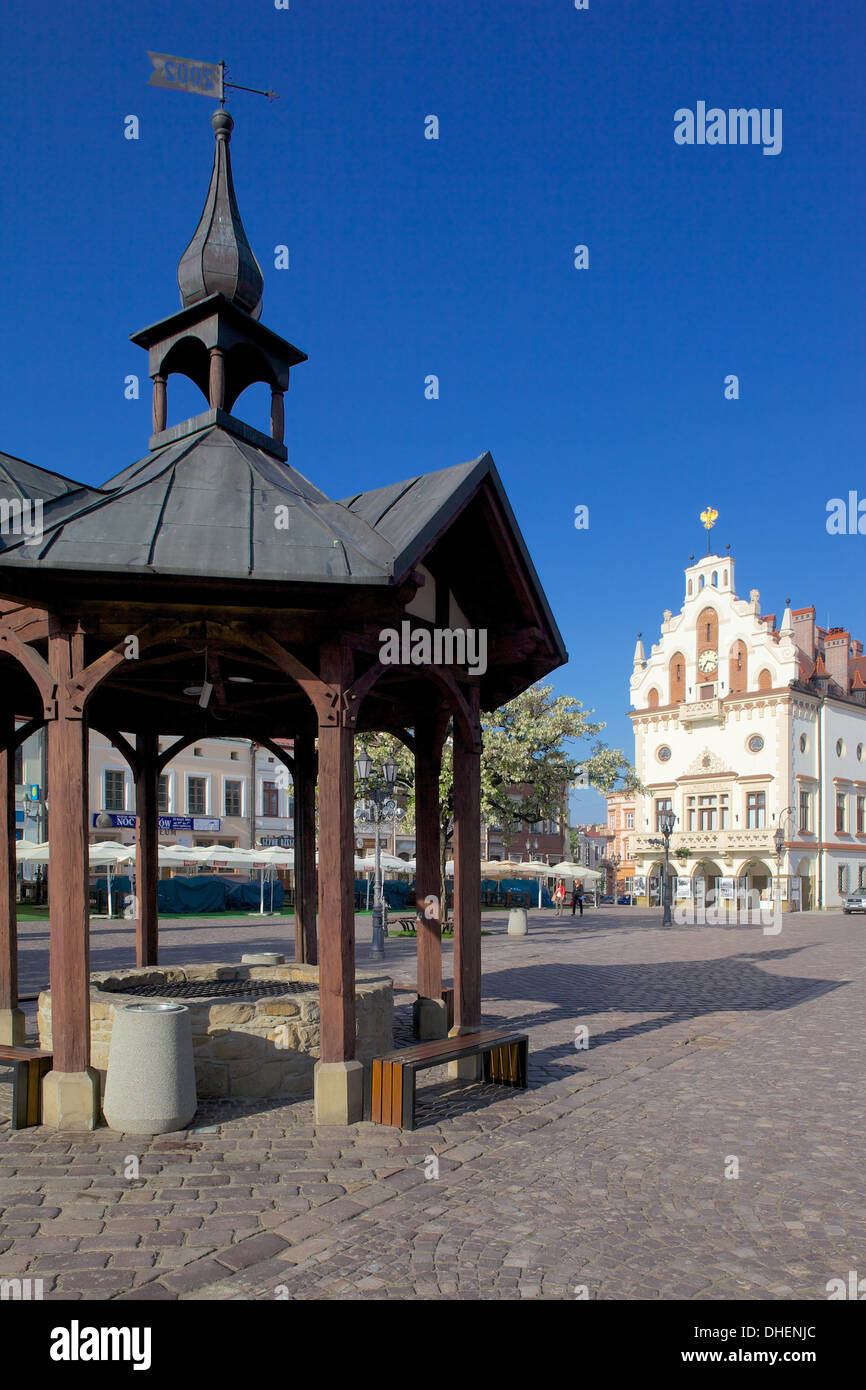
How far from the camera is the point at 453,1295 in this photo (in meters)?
4.74

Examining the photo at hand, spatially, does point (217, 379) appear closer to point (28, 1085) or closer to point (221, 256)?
point (221, 256)

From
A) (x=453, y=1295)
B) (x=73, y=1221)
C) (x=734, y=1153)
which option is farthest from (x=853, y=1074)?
(x=73, y=1221)

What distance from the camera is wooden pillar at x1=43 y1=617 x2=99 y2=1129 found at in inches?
297

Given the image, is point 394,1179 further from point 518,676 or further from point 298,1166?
point 518,676

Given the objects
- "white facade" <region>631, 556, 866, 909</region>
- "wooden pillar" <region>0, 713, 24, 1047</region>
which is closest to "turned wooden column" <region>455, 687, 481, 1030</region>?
"wooden pillar" <region>0, 713, 24, 1047</region>

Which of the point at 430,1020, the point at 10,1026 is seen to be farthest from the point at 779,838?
the point at 10,1026

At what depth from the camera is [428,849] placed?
11562 millimetres

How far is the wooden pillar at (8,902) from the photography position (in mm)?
10203

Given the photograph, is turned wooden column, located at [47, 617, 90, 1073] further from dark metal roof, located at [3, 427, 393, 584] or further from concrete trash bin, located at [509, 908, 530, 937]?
concrete trash bin, located at [509, 908, 530, 937]

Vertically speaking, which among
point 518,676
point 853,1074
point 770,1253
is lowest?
point 853,1074

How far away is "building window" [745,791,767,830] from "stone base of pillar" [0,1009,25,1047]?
51.6 metres

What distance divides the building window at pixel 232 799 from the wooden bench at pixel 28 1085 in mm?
51586
